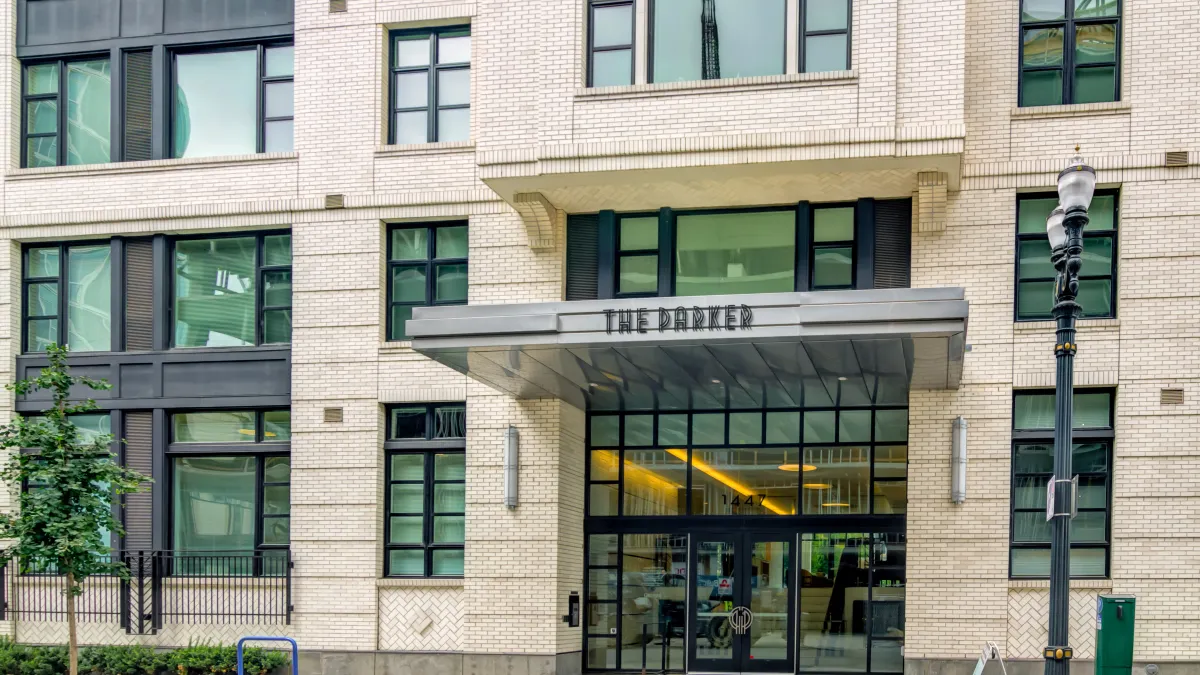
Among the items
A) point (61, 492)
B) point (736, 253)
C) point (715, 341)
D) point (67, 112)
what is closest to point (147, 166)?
point (67, 112)

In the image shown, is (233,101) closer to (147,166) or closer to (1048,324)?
(147,166)

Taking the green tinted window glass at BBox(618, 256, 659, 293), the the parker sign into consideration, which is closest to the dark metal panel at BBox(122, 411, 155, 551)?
the green tinted window glass at BBox(618, 256, 659, 293)

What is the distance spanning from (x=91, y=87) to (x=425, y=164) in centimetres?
635

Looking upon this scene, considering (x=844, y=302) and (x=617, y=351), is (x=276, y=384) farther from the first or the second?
(x=844, y=302)

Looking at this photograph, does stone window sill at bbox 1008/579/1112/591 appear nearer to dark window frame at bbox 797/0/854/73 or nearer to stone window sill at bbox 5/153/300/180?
dark window frame at bbox 797/0/854/73

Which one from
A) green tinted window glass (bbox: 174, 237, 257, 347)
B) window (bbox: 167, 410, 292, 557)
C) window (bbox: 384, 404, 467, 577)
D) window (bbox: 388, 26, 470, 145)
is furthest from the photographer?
green tinted window glass (bbox: 174, 237, 257, 347)

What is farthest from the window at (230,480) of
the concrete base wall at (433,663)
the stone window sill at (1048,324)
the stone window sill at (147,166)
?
the stone window sill at (1048,324)

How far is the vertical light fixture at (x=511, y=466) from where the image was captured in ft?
59.4

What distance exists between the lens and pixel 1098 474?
17.0m

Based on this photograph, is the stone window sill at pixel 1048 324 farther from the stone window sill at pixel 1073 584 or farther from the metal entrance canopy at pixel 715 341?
the stone window sill at pixel 1073 584

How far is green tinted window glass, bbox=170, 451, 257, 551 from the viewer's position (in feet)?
64.1

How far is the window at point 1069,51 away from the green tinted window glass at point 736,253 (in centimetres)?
405

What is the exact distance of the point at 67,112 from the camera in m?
20.7

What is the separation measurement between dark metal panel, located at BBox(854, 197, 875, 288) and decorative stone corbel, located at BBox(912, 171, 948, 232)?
0.61 metres
